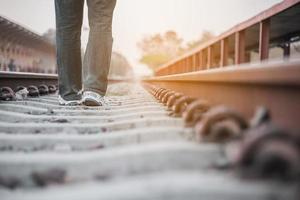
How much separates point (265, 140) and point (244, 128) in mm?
353

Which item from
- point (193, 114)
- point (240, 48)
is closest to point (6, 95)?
point (193, 114)

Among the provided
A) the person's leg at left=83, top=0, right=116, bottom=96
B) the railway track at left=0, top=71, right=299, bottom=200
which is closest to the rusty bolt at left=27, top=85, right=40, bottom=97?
the person's leg at left=83, top=0, right=116, bottom=96

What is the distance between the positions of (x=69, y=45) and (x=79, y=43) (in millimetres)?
112

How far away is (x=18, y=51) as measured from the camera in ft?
84.5

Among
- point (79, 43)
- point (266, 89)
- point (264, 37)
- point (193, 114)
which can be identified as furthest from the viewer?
point (264, 37)

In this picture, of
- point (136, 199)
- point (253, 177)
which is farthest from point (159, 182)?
point (253, 177)

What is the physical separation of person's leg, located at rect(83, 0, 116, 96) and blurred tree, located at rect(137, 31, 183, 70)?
57.3 metres

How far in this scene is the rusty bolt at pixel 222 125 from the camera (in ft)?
4.63

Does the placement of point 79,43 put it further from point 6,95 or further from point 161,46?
point 161,46

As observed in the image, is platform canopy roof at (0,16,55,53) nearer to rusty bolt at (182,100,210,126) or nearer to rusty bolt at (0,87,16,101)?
rusty bolt at (0,87,16,101)

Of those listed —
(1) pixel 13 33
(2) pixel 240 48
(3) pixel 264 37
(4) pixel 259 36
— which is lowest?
(2) pixel 240 48

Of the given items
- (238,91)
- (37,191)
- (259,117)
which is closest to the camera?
(37,191)

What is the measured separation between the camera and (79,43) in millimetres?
3965

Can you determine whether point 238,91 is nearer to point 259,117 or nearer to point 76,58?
point 259,117
